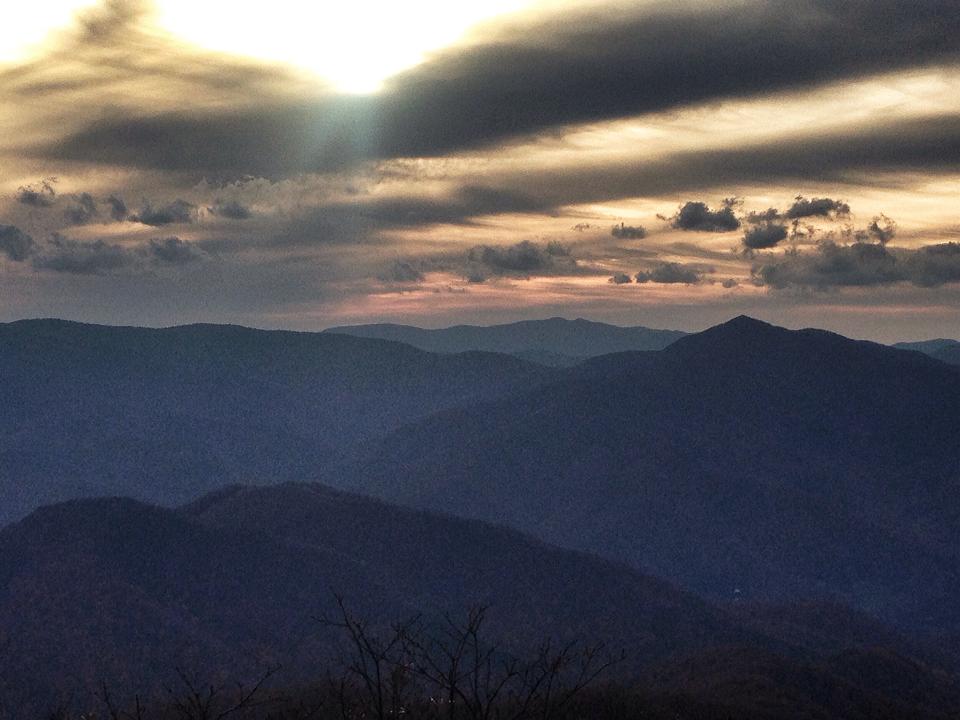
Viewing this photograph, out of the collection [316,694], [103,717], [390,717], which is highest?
[390,717]

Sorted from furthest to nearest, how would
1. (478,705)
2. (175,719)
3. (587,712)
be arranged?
(175,719) → (587,712) → (478,705)

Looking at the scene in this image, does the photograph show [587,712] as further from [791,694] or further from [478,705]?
[478,705]

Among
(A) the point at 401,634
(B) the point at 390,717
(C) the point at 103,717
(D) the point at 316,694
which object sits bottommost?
(C) the point at 103,717

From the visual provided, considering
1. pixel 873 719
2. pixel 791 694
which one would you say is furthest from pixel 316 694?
pixel 873 719

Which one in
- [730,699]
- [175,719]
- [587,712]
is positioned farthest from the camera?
[730,699]

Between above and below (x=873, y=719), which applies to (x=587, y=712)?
above

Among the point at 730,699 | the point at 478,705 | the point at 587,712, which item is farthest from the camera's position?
the point at 730,699

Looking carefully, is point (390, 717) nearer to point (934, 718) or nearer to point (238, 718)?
point (238, 718)

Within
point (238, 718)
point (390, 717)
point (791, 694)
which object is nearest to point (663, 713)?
point (791, 694)

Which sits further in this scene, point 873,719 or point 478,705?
point 873,719
